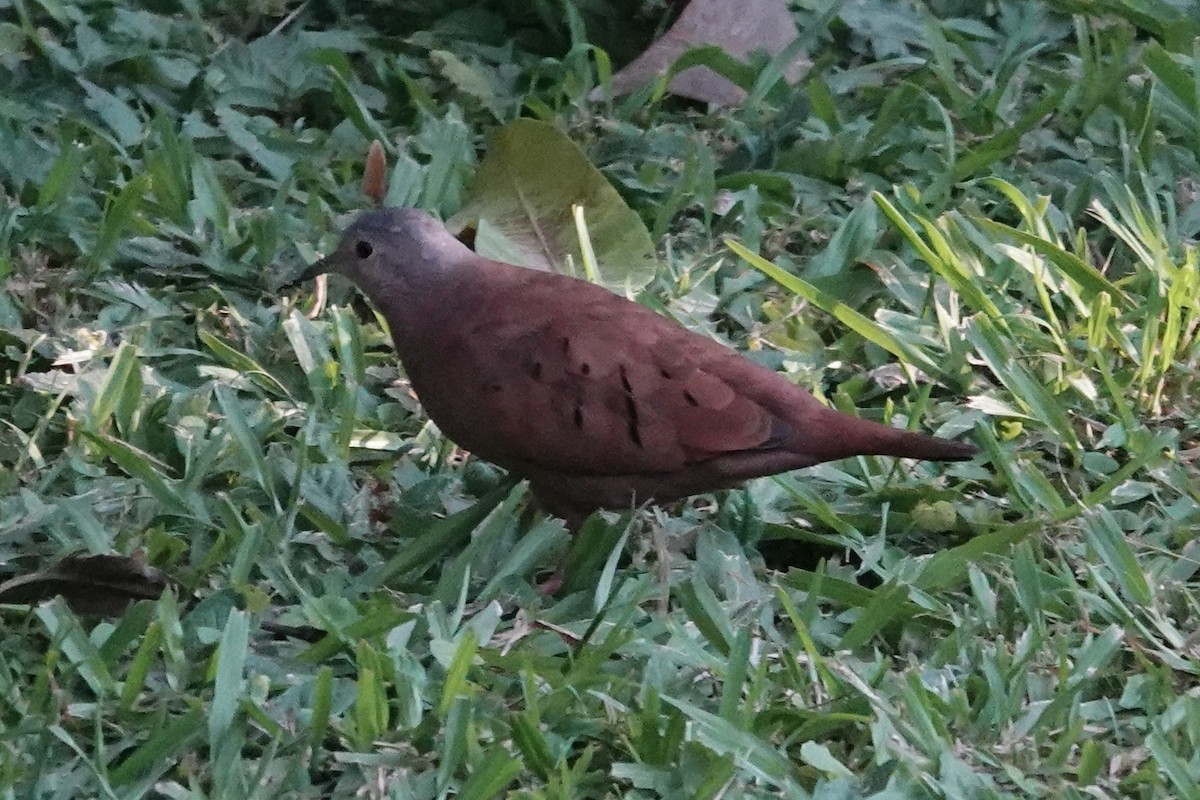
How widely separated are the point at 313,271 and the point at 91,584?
107cm

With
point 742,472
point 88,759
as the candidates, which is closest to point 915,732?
point 742,472

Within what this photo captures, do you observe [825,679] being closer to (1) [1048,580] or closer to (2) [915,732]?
(2) [915,732]

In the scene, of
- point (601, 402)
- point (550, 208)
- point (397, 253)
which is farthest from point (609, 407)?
point (550, 208)

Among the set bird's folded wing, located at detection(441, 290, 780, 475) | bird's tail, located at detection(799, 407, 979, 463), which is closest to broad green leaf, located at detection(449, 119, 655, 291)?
bird's folded wing, located at detection(441, 290, 780, 475)

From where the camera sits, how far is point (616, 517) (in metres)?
3.44

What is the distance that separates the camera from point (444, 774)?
254cm

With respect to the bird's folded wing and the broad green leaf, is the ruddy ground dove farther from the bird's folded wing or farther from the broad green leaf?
the broad green leaf

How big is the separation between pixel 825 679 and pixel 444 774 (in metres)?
0.68

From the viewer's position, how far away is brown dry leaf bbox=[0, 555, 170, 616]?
2871 millimetres

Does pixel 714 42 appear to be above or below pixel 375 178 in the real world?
above

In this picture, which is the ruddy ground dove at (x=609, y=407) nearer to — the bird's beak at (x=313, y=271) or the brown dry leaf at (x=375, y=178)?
the bird's beak at (x=313, y=271)

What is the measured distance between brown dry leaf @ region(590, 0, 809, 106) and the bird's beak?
4.35 ft

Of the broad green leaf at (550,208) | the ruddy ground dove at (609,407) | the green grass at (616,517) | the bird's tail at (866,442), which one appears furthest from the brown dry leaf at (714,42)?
the bird's tail at (866,442)

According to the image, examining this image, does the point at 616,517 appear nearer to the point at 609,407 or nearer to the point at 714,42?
the point at 609,407
